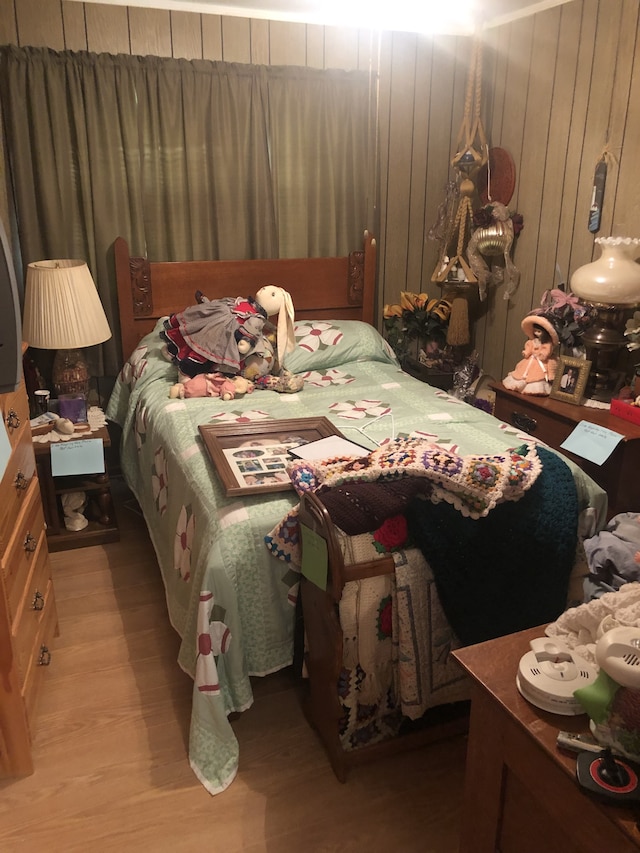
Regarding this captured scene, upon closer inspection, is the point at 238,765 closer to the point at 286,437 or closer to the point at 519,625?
the point at 519,625

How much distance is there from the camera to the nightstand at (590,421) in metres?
2.27

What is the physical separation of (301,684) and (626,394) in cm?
154

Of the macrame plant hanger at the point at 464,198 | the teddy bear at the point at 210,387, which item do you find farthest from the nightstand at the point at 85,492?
the macrame plant hanger at the point at 464,198

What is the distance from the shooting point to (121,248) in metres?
3.00

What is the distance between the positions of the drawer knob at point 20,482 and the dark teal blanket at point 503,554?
104cm

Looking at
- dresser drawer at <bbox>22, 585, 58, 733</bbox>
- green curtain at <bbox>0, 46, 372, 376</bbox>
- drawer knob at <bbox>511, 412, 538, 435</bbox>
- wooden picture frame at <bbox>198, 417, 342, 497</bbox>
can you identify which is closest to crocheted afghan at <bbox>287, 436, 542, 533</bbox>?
wooden picture frame at <bbox>198, 417, 342, 497</bbox>

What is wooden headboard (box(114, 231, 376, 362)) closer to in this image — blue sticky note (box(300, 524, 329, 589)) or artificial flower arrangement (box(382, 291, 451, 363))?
artificial flower arrangement (box(382, 291, 451, 363))

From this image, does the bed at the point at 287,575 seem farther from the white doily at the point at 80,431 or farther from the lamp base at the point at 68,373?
the lamp base at the point at 68,373

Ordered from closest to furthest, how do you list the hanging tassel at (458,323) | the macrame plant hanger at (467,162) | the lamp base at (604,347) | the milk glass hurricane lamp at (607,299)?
the milk glass hurricane lamp at (607,299)
the lamp base at (604,347)
the macrame plant hanger at (467,162)
the hanging tassel at (458,323)

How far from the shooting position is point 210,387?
2656 millimetres

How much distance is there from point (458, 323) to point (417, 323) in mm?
217

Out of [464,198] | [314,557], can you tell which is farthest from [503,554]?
[464,198]

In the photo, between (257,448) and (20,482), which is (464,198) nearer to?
(257,448)

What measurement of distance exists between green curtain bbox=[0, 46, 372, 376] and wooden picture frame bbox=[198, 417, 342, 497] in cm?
130
